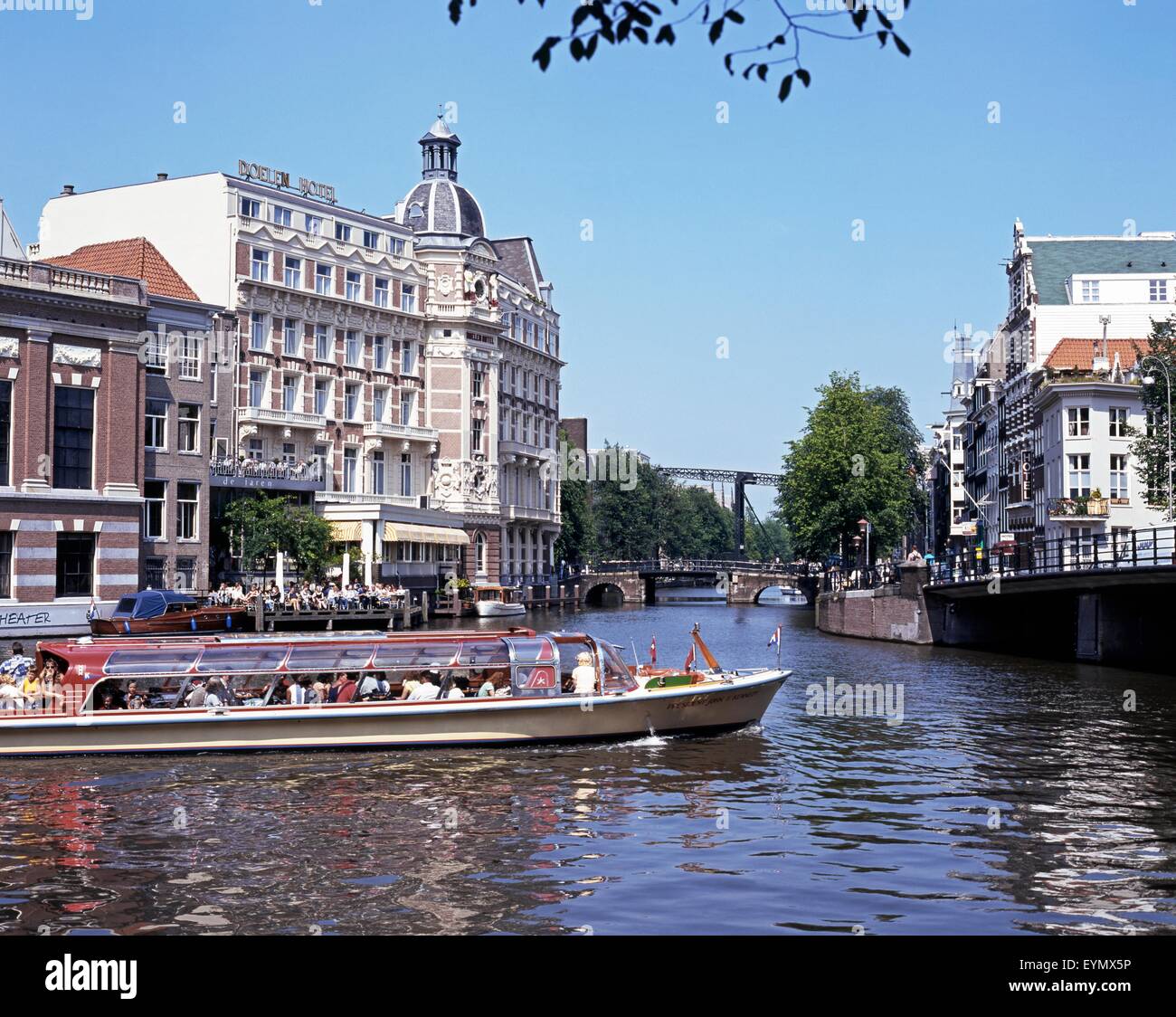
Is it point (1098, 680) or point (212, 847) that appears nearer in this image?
point (212, 847)

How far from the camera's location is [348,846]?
1922cm

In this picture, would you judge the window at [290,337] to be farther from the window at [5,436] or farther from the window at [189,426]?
the window at [5,436]

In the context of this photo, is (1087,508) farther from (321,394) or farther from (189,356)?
(189,356)

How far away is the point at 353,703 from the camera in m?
27.9

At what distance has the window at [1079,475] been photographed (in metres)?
76.2

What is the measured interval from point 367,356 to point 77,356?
1331 inches

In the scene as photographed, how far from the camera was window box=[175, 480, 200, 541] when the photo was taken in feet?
229

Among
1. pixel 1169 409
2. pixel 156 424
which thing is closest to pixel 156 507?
pixel 156 424

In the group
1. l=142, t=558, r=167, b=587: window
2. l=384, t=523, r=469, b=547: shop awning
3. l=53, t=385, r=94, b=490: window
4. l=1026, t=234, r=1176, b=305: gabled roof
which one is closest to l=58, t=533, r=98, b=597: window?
l=53, t=385, r=94, b=490: window

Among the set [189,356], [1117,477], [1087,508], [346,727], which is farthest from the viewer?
[1117,477]
